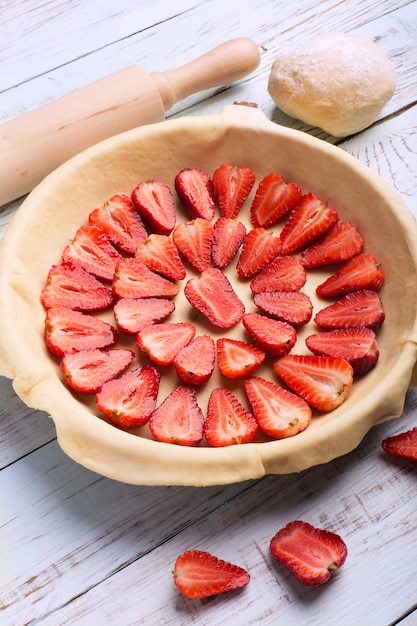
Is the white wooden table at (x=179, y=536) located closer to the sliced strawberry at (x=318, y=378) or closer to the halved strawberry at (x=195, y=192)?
the sliced strawberry at (x=318, y=378)

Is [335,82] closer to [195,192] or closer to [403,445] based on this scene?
[195,192]

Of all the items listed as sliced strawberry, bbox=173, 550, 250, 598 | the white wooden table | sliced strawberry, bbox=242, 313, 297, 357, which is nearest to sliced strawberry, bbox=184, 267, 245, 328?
sliced strawberry, bbox=242, 313, 297, 357

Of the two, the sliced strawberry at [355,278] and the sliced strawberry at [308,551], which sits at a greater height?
the sliced strawberry at [355,278]

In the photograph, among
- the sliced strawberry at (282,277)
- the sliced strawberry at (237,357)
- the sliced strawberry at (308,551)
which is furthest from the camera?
the sliced strawberry at (282,277)

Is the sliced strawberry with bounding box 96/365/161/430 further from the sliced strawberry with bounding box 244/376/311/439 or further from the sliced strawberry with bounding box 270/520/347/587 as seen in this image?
the sliced strawberry with bounding box 270/520/347/587

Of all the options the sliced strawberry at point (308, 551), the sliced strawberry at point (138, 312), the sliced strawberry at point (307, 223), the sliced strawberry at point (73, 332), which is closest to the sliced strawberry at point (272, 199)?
the sliced strawberry at point (307, 223)
